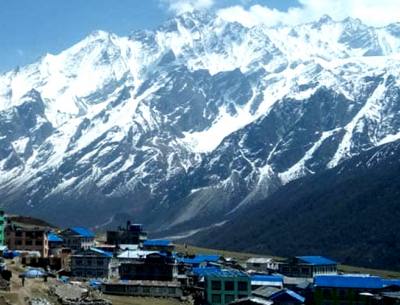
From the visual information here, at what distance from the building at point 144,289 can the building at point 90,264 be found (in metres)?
17.5

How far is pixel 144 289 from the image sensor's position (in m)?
163

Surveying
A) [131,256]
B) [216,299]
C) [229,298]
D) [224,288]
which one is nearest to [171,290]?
[216,299]

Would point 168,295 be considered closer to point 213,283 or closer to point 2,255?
point 213,283

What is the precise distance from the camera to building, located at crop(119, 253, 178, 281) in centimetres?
17625

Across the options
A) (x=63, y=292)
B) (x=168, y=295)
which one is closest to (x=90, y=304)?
(x=63, y=292)

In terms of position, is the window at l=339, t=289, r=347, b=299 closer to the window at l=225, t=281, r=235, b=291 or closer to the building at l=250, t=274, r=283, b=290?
the building at l=250, t=274, r=283, b=290

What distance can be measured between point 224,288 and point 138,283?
14.9 metres

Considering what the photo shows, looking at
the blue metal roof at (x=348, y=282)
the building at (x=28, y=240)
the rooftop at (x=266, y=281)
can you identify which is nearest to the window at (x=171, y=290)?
the rooftop at (x=266, y=281)

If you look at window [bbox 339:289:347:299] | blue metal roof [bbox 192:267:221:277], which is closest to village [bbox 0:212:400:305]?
window [bbox 339:289:347:299]

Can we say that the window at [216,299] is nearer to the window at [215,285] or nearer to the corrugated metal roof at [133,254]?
the window at [215,285]

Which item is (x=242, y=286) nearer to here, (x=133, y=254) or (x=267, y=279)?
(x=267, y=279)

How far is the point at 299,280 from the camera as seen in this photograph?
183125 millimetres

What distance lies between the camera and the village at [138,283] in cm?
Result: 14288

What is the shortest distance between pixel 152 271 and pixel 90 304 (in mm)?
42642
